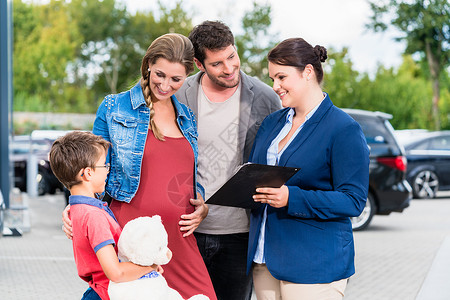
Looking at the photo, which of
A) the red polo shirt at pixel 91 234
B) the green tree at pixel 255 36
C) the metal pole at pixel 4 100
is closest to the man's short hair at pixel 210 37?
the red polo shirt at pixel 91 234

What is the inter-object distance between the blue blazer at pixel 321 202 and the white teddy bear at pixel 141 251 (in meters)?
0.65

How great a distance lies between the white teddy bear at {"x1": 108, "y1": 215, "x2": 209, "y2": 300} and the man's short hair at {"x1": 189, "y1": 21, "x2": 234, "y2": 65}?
45.2 inches

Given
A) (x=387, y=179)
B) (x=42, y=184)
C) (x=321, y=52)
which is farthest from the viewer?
(x=42, y=184)

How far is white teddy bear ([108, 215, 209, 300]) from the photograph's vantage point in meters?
2.60

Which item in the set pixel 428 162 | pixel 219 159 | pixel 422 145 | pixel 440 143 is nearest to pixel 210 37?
pixel 219 159

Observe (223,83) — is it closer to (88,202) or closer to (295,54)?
(295,54)

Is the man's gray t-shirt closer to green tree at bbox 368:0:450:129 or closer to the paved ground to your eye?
the paved ground

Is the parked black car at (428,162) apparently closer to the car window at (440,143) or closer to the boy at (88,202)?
the car window at (440,143)

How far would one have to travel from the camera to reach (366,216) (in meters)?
11.4

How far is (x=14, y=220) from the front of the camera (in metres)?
12.1

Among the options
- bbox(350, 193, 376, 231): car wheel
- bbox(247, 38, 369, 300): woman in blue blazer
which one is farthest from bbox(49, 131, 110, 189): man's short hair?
bbox(350, 193, 376, 231): car wheel

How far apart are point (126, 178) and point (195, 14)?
42.4 metres

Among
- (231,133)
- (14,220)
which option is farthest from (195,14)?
(231,133)

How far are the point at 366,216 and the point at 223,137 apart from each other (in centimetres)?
822
